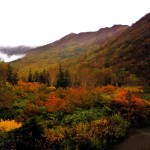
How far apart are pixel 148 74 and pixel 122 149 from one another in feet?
227

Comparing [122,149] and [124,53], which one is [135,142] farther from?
[124,53]

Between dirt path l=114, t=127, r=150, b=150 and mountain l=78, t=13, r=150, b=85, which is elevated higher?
mountain l=78, t=13, r=150, b=85

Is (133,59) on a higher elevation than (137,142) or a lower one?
higher

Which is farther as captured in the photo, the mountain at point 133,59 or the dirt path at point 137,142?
the mountain at point 133,59

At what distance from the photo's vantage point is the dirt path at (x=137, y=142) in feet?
61.3

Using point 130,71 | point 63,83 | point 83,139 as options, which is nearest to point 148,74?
point 130,71

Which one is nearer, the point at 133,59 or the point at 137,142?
the point at 137,142

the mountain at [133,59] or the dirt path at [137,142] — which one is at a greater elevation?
the mountain at [133,59]

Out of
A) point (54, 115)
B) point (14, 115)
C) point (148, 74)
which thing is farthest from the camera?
point (148, 74)

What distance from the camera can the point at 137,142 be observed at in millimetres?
19875

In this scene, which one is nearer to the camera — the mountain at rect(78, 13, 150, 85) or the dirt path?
the dirt path

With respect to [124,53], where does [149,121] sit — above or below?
below

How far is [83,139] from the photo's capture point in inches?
703

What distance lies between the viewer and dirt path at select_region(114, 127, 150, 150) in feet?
61.3
